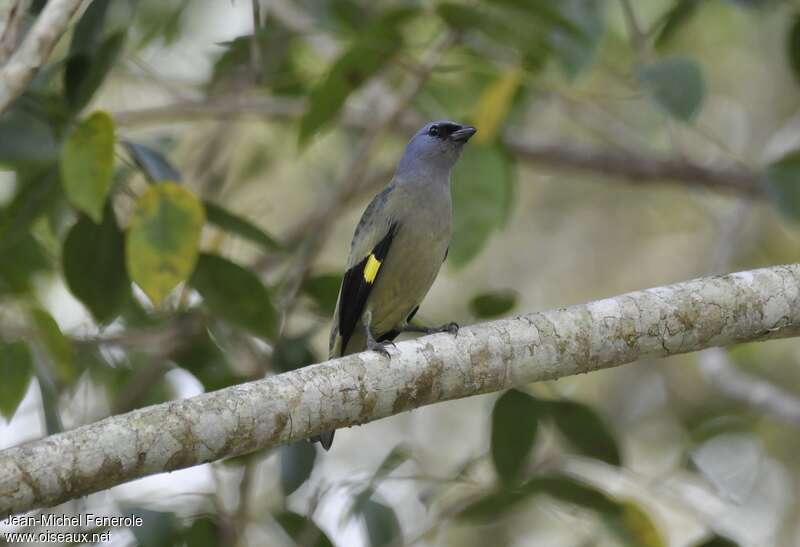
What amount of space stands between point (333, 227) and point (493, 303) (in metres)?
2.09

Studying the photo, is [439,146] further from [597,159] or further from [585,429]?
[597,159]

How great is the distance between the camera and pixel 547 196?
895 cm

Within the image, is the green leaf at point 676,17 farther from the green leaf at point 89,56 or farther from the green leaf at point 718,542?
the green leaf at point 89,56

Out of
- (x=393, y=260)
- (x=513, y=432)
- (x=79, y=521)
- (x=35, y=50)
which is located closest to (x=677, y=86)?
(x=393, y=260)

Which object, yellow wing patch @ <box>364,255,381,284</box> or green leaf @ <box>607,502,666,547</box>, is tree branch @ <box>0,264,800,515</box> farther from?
yellow wing patch @ <box>364,255,381,284</box>

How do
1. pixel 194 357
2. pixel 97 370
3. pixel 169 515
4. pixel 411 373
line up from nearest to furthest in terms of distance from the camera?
pixel 411 373 < pixel 169 515 < pixel 194 357 < pixel 97 370

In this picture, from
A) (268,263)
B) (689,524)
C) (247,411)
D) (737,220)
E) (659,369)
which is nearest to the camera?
(247,411)

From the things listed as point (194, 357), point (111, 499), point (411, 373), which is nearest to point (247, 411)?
point (411, 373)

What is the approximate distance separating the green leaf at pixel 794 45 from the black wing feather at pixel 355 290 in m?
1.99

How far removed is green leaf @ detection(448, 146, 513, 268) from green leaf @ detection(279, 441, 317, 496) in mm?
944

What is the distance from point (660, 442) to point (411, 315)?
438 centimetres

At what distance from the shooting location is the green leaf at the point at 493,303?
145 inches

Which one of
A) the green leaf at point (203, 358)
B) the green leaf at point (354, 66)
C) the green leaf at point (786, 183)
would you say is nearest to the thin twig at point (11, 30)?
the green leaf at point (354, 66)

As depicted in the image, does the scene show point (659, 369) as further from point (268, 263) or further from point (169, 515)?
point (169, 515)
